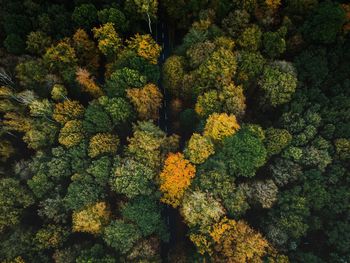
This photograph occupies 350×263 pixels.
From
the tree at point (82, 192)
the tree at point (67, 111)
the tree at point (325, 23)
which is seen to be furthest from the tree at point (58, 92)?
the tree at point (325, 23)

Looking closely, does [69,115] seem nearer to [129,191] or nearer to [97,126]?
[97,126]

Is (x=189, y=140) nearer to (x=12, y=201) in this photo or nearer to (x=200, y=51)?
(x=200, y=51)

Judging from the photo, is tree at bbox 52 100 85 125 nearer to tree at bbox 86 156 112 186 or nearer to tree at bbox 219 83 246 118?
tree at bbox 86 156 112 186

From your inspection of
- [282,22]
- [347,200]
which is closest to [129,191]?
[347,200]

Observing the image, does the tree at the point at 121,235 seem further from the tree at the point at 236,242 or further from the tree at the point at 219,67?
the tree at the point at 219,67

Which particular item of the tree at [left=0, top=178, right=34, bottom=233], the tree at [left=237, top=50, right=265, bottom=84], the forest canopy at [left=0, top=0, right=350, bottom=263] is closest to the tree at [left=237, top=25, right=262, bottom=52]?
the forest canopy at [left=0, top=0, right=350, bottom=263]

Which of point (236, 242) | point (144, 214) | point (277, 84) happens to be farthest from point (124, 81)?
point (236, 242)
